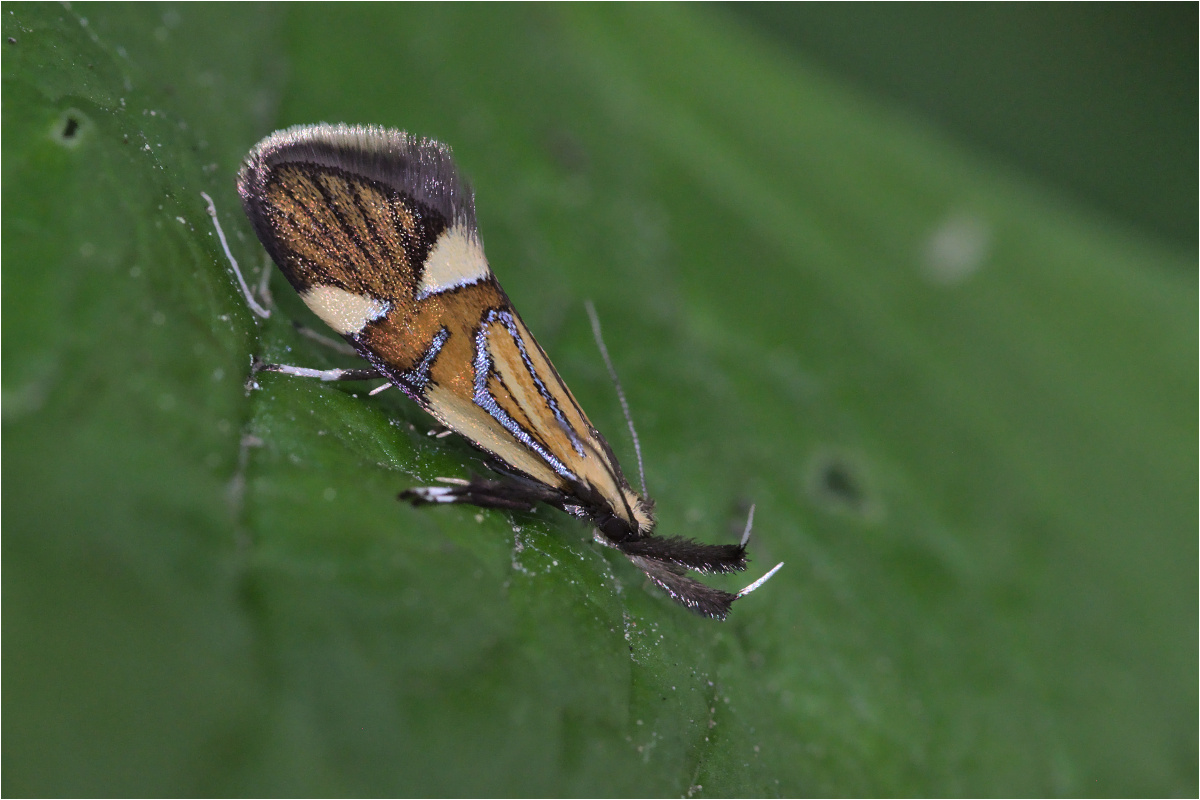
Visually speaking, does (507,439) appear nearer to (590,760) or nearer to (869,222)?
(590,760)

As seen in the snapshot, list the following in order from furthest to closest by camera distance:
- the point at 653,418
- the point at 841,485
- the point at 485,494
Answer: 1. the point at 841,485
2. the point at 653,418
3. the point at 485,494

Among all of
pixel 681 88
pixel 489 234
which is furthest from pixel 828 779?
pixel 681 88

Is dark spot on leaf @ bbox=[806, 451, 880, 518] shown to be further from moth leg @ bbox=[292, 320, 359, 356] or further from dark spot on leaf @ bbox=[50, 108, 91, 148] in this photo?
dark spot on leaf @ bbox=[50, 108, 91, 148]

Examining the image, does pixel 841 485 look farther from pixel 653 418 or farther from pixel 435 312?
pixel 435 312

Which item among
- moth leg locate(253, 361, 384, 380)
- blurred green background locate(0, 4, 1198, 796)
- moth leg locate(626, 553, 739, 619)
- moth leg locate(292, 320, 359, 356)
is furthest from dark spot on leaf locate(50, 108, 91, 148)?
moth leg locate(626, 553, 739, 619)

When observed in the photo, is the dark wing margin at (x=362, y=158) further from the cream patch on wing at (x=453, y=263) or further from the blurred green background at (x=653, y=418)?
the blurred green background at (x=653, y=418)

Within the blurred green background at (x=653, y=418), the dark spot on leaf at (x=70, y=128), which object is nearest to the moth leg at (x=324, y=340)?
the blurred green background at (x=653, y=418)

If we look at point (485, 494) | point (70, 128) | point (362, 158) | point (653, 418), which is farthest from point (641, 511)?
point (70, 128)
